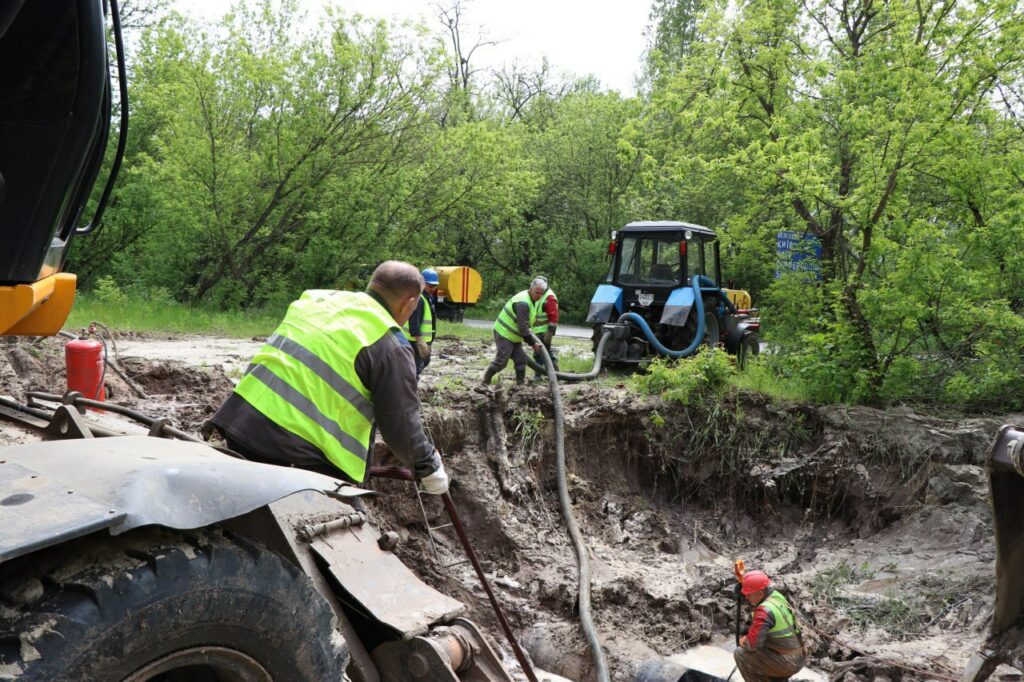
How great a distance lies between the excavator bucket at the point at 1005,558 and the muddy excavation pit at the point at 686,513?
2433 millimetres

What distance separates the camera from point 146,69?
57.3 feet

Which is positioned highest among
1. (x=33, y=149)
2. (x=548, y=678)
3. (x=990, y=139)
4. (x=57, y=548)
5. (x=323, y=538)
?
(x=990, y=139)

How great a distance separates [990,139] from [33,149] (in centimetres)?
979

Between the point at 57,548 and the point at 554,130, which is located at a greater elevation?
the point at 554,130

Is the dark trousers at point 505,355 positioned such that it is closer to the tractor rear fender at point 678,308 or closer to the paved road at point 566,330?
→ the tractor rear fender at point 678,308

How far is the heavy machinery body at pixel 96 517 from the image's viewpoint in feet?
5.58

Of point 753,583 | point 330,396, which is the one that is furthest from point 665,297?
point 330,396

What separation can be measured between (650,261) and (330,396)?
369 inches

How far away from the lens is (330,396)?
10.6 ft

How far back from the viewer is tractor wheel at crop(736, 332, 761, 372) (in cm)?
1198

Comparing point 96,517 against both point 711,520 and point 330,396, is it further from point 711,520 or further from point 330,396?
point 711,520

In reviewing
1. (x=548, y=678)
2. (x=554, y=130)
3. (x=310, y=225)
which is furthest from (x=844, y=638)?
(x=554, y=130)

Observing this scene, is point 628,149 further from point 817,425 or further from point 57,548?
point 57,548

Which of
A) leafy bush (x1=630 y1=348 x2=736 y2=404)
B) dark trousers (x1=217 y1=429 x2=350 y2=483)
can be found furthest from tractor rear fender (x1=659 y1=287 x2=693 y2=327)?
dark trousers (x1=217 y1=429 x2=350 y2=483)
